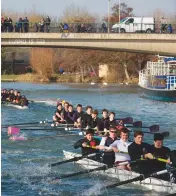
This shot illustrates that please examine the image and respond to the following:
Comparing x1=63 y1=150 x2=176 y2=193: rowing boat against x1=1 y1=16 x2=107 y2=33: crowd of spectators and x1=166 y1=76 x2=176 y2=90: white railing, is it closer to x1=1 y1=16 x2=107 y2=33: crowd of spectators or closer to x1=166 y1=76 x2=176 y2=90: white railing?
x1=1 y1=16 x2=107 y2=33: crowd of spectators

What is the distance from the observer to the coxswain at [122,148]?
16203 millimetres

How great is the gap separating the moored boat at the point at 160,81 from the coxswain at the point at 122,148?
30203mm

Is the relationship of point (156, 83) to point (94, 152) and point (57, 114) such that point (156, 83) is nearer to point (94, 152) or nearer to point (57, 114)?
point (57, 114)

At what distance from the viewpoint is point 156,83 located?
162 feet

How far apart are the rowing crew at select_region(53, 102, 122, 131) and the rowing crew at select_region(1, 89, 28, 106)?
11.4 metres

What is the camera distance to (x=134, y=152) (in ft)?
51.1

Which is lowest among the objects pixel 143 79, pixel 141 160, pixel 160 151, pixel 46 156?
pixel 46 156

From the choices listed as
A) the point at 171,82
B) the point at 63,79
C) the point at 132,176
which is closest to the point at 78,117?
the point at 132,176

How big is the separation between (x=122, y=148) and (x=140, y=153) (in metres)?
0.92

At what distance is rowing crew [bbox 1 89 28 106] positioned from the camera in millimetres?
38125

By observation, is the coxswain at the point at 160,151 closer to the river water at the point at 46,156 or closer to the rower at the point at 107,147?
the river water at the point at 46,156

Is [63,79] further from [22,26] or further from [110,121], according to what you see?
[110,121]

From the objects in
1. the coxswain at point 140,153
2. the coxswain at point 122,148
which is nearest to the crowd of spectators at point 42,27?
the coxswain at point 122,148

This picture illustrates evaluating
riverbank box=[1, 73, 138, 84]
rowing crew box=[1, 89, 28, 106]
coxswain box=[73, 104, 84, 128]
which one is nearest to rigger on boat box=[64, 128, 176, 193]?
coxswain box=[73, 104, 84, 128]
